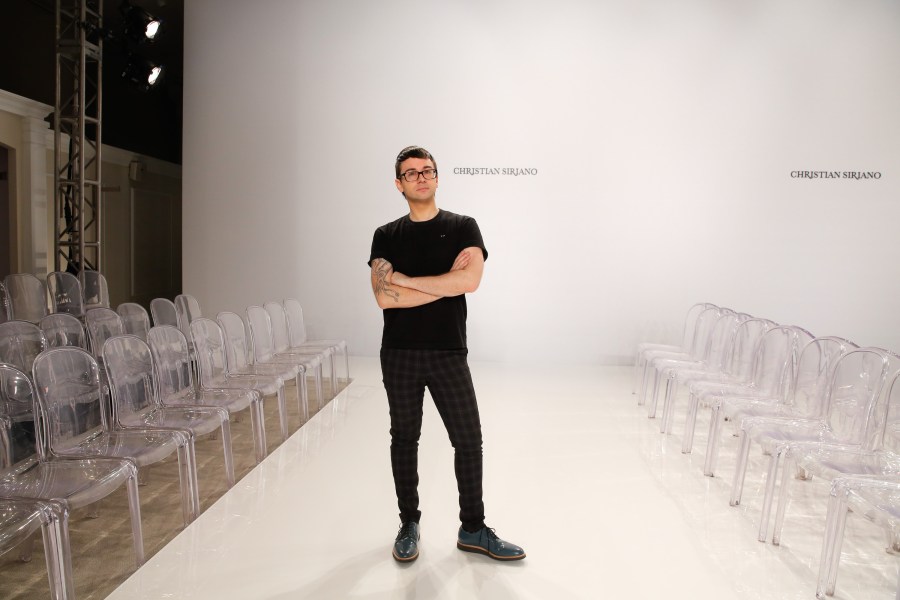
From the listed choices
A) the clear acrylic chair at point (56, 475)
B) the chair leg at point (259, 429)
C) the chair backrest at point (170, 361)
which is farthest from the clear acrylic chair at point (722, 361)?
the clear acrylic chair at point (56, 475)

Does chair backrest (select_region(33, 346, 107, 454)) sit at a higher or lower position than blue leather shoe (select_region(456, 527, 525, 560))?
higher

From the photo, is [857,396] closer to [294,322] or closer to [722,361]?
[722,361]

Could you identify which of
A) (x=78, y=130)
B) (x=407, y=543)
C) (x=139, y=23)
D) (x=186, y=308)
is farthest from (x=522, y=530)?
(x=139, y=23)

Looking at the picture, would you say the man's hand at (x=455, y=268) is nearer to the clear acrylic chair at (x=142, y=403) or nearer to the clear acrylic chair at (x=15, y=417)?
the clear acrylic chair at (x=142, y=403)

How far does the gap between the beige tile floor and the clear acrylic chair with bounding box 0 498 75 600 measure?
0.88ft

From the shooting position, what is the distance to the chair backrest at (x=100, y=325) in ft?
14.5

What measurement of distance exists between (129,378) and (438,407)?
1647 millimetres

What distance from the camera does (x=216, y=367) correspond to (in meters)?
4.43

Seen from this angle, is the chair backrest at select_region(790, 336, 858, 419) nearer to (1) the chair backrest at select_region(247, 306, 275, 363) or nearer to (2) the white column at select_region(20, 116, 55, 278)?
(1) the chair backrest at select_region(247, 306, 275, 363)

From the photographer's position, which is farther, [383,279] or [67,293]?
[67,293]

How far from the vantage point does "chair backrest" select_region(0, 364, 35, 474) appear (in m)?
2.69

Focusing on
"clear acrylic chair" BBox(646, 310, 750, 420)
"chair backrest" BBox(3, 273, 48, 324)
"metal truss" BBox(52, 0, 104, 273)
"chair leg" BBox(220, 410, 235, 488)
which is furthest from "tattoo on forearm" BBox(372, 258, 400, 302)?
"metal truss" BBox(52, 0, 104, 273)

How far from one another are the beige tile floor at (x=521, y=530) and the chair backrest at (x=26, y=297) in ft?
8.68

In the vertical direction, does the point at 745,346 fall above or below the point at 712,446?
above
